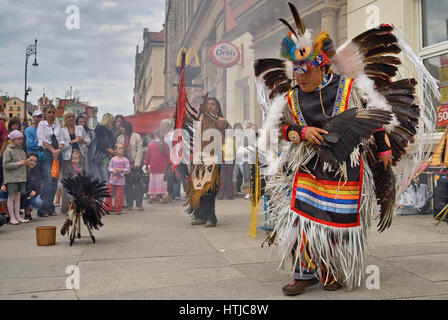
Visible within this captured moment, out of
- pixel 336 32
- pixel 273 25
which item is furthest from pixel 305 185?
pixel 273 25

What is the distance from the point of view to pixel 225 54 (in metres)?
15.4

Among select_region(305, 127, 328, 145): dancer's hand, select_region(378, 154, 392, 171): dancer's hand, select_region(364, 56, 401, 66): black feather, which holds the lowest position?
select_region(378, 154, 392, 171): dancer's hand

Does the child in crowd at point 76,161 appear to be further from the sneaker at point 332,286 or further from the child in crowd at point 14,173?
the sneaker at point 332,286

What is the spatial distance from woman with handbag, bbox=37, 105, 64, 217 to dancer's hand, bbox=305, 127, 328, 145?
556cm

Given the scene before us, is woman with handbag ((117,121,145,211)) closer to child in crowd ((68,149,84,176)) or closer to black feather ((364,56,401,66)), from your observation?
child in crowd ((68,149,84,176))

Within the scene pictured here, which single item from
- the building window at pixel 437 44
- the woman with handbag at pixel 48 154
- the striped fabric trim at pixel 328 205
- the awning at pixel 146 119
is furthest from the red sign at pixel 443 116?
the awning at pixel 146 119

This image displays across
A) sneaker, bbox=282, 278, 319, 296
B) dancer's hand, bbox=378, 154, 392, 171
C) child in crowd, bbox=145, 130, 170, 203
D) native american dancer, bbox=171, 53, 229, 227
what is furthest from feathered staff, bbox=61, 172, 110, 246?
child in crowd, bbox=145, 130, 170, 203

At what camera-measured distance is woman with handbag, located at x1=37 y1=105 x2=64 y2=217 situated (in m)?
7.35

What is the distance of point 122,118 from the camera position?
9.30 m

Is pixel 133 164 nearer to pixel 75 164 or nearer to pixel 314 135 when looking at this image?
pixel 75 164

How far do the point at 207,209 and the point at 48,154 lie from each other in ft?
10.3

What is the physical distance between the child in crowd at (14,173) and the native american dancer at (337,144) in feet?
15.0

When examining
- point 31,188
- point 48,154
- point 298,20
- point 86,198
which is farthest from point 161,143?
point 298,20

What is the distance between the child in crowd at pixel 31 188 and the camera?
6.75m
